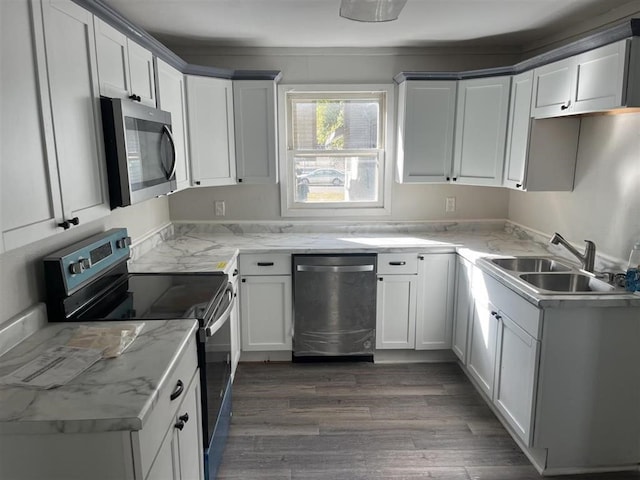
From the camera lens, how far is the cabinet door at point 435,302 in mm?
3178

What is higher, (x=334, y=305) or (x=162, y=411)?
(x=162, y=411)

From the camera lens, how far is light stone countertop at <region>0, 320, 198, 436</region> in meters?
1.12

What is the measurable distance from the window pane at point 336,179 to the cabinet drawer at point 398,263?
0.72m

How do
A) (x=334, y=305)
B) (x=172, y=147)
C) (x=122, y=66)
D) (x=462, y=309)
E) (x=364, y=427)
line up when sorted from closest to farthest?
1. (x=122, y=66)
2. (x=172, y=147)
3. (x=364, y=427)
4. (x=462, y=309)
5. (x=334, y=305)

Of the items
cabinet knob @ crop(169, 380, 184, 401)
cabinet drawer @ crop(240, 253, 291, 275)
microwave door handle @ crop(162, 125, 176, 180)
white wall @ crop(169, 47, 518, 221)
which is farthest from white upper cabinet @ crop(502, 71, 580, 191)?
cabinet knob @ crop(169, 380, 184, 401)

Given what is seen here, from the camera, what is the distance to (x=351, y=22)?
109 inches

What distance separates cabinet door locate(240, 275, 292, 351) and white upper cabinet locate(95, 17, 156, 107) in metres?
1.43

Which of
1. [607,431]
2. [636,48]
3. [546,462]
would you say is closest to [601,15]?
[636,48]

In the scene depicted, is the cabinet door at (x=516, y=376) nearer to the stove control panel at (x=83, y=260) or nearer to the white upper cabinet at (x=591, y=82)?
the white upper cabinet at (x=591, y=82)

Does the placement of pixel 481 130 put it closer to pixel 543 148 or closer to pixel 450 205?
pixel 543 148

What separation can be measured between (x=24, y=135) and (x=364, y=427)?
7.20 feet

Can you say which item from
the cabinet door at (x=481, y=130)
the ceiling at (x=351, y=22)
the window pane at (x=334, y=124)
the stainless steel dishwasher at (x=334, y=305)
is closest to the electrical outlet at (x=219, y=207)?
the window pane at (x=334, y=124)

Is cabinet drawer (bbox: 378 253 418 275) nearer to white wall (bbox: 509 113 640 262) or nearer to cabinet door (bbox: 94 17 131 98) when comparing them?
white wall (bbox: 509 113 640 262)

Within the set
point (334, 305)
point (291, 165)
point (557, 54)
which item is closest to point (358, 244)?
point (334, 305)
